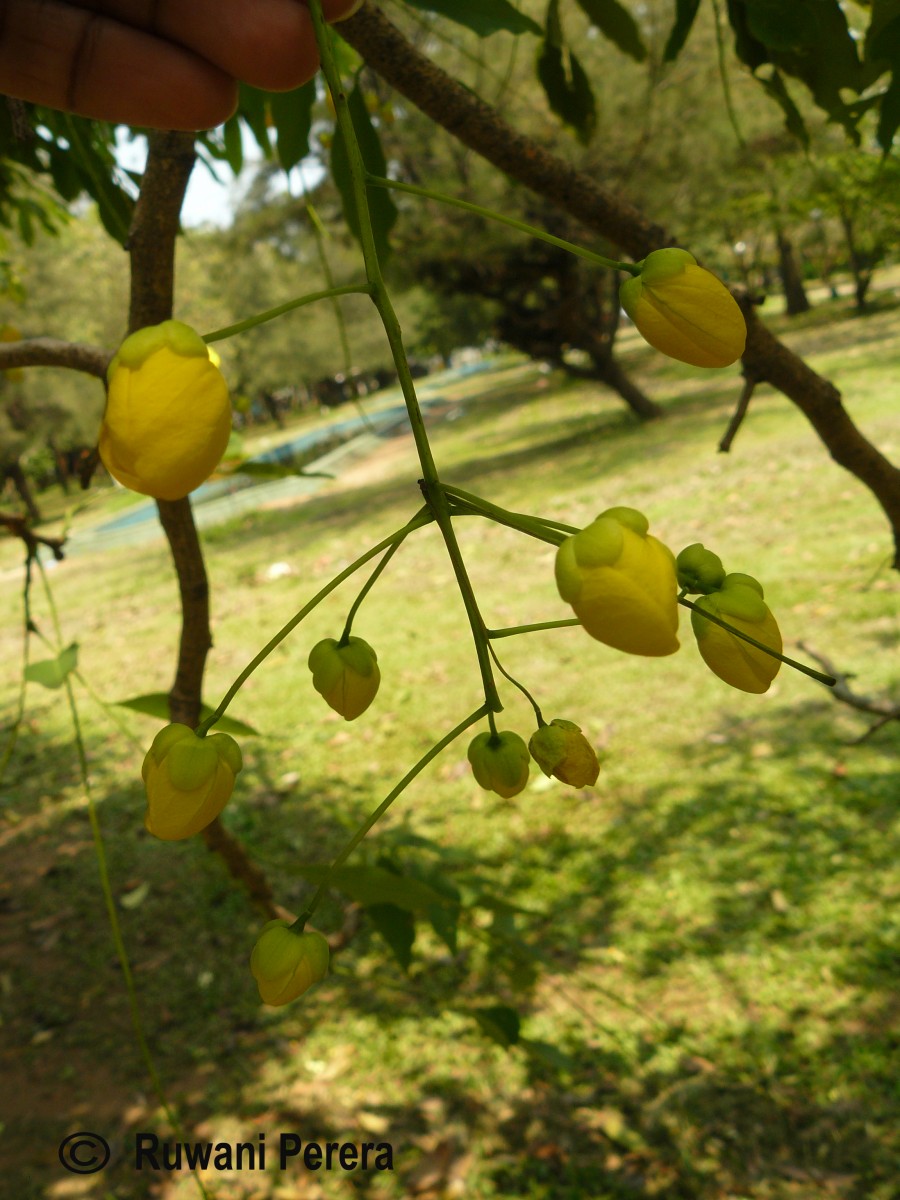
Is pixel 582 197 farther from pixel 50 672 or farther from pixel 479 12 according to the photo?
pixel 50 672

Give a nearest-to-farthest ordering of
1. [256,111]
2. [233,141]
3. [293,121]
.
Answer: [293,121] < [256,111] < [233,141]

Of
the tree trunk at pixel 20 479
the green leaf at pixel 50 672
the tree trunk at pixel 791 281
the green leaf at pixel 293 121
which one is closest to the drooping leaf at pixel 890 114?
the green leaf at pixel 293 121

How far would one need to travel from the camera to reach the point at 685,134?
1017cm

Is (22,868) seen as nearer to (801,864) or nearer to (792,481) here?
(801,864)

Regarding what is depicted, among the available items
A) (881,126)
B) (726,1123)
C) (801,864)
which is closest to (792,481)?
(801,864)

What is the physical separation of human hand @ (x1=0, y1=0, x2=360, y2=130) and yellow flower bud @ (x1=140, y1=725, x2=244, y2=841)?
0.52m

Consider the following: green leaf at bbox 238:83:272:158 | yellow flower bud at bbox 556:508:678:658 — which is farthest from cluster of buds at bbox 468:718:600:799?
green leaf at bbox 238:83:272:158

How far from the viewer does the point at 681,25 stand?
108 centimetres

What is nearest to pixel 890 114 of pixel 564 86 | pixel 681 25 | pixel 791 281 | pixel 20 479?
pixel 681 25

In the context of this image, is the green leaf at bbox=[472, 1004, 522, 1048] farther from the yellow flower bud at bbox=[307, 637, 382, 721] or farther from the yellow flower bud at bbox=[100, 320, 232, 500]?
the yellow flower bud at bbox=[100, 320, 232, 500]

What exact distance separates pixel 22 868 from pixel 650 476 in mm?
5420

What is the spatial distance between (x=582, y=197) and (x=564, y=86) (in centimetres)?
32

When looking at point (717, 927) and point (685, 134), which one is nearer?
point (717, 927)

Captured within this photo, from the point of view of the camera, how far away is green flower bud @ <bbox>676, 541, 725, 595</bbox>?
1.47ft
